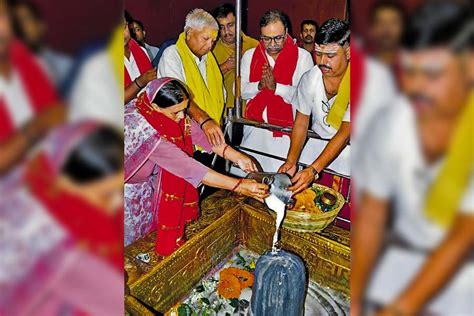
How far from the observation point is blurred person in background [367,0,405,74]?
384mm

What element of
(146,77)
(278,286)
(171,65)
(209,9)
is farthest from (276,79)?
(278,286)

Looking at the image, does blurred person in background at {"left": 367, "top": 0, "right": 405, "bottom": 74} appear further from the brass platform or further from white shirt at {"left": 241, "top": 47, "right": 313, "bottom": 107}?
white shirt at {"left": 241, "top": 47, "right": 313, "bottom": 107}

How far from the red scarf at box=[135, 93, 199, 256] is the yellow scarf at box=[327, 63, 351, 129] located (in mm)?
530

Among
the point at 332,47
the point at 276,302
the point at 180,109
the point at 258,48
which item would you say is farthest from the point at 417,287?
the point at 258,48

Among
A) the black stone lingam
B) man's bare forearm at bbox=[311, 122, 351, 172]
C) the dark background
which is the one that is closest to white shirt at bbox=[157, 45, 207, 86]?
the dark background

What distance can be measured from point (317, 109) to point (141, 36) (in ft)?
2.41

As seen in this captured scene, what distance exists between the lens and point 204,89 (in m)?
1.72

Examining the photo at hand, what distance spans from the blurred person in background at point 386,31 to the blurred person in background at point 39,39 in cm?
30

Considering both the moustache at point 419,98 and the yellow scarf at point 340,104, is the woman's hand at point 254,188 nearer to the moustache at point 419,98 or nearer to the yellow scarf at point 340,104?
the yellow scarf at point 340,104

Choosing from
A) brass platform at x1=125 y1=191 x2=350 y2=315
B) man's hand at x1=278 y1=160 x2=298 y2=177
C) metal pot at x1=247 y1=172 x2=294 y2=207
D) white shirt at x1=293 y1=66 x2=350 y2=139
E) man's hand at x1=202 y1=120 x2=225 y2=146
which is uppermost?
white shirt at x1=293 y1=66 x2=350 y2=139

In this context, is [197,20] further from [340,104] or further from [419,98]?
[419,98]

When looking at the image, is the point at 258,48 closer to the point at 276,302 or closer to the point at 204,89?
the point at 204,89

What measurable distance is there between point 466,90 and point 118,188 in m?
0.35

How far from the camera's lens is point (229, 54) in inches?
76.4
